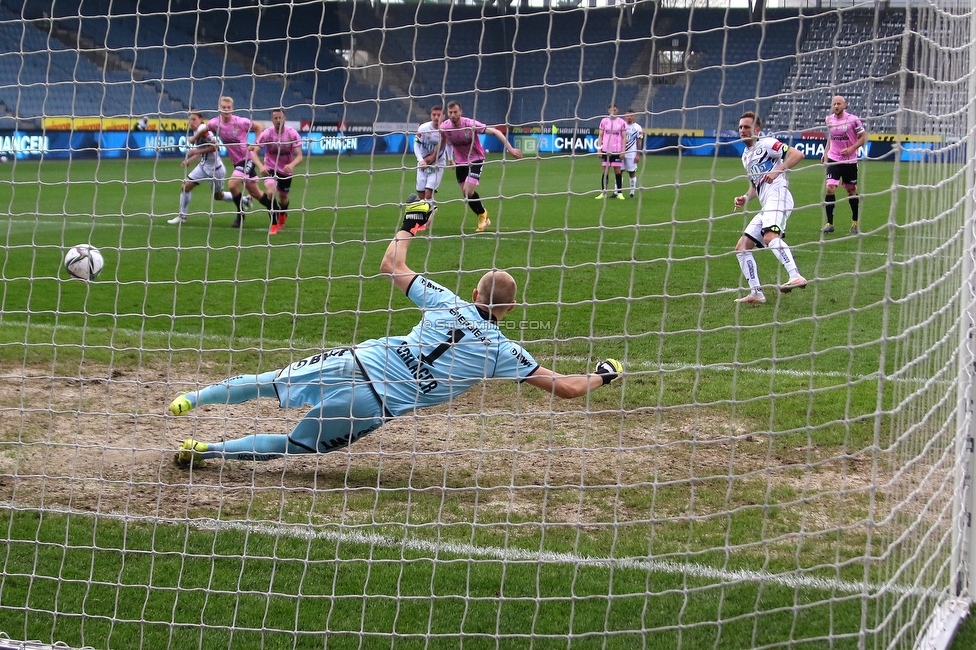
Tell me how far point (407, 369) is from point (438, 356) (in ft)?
0.62

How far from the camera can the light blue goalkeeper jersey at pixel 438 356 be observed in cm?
491

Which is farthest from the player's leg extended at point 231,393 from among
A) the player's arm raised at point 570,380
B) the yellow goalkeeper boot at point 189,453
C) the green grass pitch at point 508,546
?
the player's arm raised at point 570,380

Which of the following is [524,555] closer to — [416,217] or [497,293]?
[497,293]

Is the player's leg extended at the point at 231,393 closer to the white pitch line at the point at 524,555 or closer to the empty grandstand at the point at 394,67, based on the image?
the white pitch line at the point at 524,555

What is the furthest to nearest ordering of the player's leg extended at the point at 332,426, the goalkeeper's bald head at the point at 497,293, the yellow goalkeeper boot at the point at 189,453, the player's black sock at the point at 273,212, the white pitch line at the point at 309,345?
the white pitch line at the point at 309,345, the player's black sock at the point at 273,212, the yellow goalkeeper boot at the point at 189,453, the player's leg extended at the point at 332,426, the goalkeeper's bald head at the point at 497,293

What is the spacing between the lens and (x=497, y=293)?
4.92 metres

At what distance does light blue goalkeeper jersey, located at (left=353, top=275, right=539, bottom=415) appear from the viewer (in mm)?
4906

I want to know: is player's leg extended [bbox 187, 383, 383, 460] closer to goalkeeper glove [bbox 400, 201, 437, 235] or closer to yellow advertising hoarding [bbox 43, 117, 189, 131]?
goalkeeper glove [bbox 400, 201, 437, 235]

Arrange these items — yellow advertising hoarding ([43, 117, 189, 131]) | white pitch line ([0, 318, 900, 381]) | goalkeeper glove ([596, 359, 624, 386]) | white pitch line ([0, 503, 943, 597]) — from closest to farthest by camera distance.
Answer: white pitch line ([0, 503, 943, 597]) → goalkeeper glove ([596, 359, 624, 386]) → white pitch line ([0, 318, 900, 381]) → yellow advertising hoarding ([43, 117, 189, 131])

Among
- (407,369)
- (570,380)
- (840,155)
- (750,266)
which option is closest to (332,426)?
(407,369)

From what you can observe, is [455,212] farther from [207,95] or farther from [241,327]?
[207,95]

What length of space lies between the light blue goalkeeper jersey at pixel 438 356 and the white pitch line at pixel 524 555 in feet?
2.35

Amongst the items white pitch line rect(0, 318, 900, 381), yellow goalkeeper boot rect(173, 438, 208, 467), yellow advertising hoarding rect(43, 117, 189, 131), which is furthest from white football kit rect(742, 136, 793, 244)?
yellow advertising hoarding rect(43, 117, 189, 131)

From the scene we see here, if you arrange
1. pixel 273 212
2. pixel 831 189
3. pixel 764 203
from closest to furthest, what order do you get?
pixel 273 212, pixel 764 203, pixel 831 189
